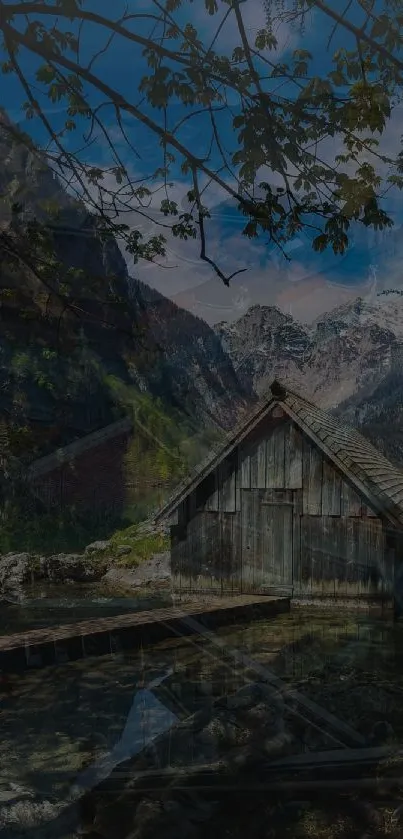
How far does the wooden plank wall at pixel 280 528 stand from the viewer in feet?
46.5

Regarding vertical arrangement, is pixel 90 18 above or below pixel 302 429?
above

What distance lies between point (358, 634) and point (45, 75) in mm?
10095

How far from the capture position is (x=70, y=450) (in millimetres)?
21828

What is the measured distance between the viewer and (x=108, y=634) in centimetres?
1023

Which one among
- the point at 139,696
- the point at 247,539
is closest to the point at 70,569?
the point at 247,539

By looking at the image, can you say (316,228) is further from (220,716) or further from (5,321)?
(5,321)

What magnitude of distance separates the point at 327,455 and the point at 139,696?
285 inches

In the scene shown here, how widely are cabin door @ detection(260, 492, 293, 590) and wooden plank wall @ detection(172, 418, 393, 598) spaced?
21 millimetres

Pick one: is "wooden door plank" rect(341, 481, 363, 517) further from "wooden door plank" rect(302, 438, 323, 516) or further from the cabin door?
the cabin door

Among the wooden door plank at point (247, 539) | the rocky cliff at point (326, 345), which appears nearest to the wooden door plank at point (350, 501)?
the wooden door plank at point (247, 539)

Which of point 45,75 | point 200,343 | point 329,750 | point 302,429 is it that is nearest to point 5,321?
point 200,343

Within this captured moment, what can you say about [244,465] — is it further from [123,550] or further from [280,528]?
[123,550]

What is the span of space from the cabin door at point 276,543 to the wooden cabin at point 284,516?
2 centimetres

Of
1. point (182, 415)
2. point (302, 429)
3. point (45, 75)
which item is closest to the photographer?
point (45, 75)
